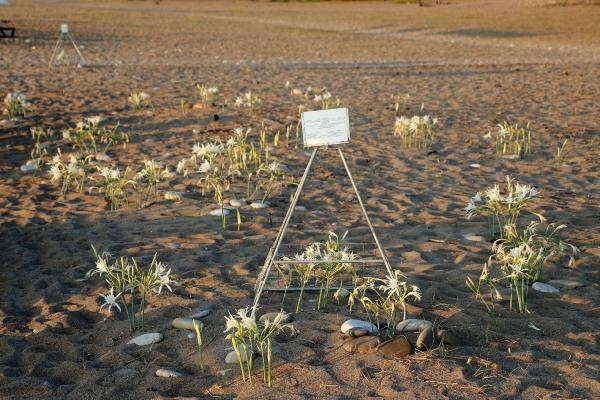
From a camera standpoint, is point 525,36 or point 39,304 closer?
point 39,304

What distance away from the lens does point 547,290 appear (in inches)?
171

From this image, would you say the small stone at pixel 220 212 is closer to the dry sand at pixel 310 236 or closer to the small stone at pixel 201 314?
the dry sand at pixel 310 236

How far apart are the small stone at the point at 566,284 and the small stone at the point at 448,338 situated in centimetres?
113

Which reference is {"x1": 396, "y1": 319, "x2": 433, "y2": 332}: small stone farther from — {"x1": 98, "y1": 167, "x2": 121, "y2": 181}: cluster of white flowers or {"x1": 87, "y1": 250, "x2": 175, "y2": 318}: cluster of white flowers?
{"x1": 98, "y1": 167, "x2": 121, "y2": 181}: cluster of white flowers

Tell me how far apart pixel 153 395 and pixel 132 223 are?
8.95 ft

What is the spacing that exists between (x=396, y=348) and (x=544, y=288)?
1314mm

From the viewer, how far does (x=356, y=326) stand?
3727 mm

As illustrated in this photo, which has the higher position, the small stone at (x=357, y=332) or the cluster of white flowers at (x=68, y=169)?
the cluster of white flowers at (x=68, y=169)

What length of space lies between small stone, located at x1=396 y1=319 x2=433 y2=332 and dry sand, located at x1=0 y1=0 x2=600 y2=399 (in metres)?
0.18

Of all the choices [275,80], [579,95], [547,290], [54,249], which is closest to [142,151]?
→ [54,249]

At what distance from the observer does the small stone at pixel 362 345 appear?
355 centimetres

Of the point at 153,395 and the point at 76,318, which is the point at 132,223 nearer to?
the point at 76,318

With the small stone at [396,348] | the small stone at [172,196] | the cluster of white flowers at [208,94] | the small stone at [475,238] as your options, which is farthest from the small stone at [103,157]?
the small stone at [396,348]

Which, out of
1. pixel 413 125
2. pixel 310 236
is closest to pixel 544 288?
pixel 310 236
